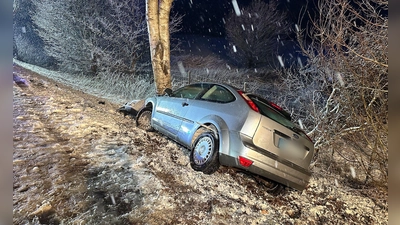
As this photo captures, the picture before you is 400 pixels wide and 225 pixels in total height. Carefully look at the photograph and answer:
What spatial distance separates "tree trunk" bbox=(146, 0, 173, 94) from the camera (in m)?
7.64

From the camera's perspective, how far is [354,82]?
214 inches

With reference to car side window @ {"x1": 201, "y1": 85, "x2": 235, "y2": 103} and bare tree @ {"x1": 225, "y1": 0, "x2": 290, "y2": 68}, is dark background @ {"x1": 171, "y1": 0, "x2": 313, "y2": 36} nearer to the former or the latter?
bare tree @ {"x1": 225, "y1": 0, "x2": 290, "y2": 68}

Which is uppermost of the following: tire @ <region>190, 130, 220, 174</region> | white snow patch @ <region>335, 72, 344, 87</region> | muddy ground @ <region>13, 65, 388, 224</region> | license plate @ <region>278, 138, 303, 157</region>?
white snow patch @ <region>335, 72, 344, 87</region>

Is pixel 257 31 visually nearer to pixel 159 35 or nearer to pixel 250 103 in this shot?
pixel 159 35

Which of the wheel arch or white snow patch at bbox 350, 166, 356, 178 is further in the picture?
white snow patch at bbox 350, 166, 356, 178

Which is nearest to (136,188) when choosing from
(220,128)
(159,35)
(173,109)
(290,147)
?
(220,128)

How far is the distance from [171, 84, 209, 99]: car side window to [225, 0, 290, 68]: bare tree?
51.2ft

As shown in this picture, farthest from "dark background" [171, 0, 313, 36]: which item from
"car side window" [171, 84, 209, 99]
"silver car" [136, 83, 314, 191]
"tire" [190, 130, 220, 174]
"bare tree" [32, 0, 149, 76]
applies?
"tire" [190, 130, 220, 174]

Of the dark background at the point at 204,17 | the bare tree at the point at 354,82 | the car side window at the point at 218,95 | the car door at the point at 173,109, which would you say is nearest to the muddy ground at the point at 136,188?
the car door at the point at 173,109

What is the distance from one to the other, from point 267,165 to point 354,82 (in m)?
3.37

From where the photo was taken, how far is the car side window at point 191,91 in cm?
481

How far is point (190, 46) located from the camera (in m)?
27.1

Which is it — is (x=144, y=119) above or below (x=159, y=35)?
below
